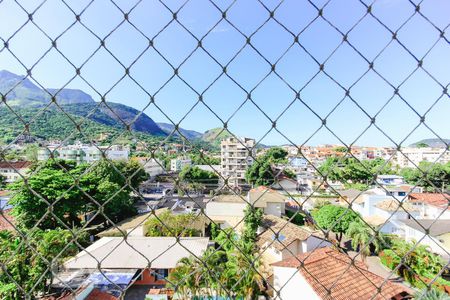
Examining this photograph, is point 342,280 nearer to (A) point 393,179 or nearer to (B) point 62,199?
(B) point 62,199

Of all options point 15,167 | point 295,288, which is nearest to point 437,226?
point 295,288

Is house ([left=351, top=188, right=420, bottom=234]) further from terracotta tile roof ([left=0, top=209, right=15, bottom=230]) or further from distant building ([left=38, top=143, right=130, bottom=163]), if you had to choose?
distant building ([left=38, top=143, right=130, bottom=163])

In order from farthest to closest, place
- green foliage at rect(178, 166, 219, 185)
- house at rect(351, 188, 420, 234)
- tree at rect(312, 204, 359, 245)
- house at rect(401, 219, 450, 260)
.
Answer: house at rect(351, 188, 420, 234) < tree at rect(312, 204, 359, 245) < house at rect(401, 219, 450, 260) < green foliage at rect(178, 166, 219, 185)

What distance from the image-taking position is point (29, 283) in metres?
3.70

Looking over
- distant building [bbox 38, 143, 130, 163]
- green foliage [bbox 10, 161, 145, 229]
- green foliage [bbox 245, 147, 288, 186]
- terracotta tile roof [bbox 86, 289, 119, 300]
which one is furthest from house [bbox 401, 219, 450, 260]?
distant building [bbox 38, 143, 130, 163]

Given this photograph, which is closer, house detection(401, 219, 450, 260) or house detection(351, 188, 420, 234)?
house detection(401, 219, 450, 260)

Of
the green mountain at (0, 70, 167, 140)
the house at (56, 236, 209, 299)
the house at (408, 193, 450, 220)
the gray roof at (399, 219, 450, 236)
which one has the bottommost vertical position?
the house at (408, 193, 450, 220)

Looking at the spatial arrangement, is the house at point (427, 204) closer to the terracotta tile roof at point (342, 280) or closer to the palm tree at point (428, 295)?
the terracotta tile roof at point (342, 280)

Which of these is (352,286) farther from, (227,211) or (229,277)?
(227,211)

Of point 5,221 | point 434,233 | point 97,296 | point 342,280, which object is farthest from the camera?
point 434,233

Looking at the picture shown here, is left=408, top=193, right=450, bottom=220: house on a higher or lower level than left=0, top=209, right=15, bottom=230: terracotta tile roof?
lower

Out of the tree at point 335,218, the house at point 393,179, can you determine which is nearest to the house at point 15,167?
the tree at point 335,218

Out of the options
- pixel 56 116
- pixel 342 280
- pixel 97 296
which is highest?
pixel 56 116

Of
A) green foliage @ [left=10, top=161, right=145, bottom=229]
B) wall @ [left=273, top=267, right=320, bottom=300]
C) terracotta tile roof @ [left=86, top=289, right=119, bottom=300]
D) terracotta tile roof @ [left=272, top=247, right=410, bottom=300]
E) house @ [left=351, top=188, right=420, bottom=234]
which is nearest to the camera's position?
terracotta tile roof @ [left=272, top=247, right=410, bottom=300]
